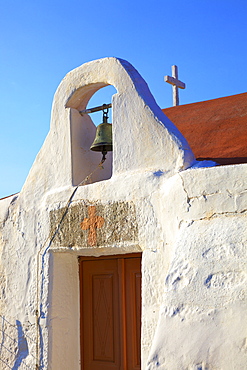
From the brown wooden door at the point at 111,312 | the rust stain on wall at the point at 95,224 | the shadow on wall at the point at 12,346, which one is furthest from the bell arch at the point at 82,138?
the shadow on wall at the point at 12,346

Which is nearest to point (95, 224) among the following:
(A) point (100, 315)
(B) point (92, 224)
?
(B) point (92, 224)

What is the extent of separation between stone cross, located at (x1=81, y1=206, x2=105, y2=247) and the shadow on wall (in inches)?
51.6

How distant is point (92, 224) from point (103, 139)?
0.98 meters

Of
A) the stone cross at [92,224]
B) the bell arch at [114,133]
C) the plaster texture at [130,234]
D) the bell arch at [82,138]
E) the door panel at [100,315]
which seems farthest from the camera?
Result: the bell arch at [82,138]

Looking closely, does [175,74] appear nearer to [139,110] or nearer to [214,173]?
[139,110]

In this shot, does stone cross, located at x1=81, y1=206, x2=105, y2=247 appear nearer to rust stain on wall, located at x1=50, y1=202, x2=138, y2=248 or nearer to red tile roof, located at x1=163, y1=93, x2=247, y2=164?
rust stain on wall, located at x1=50, y1=202, x2=138, y2=248

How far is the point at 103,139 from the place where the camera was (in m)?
5.59

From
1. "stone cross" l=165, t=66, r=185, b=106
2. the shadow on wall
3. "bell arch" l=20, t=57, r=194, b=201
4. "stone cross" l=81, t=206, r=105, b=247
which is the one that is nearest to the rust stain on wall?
"stone cross" l=81, t=206, r=105, b=247

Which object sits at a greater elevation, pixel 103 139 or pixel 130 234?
pixel 103 139

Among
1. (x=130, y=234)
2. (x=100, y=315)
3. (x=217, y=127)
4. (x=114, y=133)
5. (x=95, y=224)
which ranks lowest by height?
(x=100, y=315)

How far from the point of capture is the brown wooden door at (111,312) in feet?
17.3

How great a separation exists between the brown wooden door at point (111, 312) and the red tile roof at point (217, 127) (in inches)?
61.9

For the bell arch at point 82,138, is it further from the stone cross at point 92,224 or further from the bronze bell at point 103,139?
the stone cross at point 92,224

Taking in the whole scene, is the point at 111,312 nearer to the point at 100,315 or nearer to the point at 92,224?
the point at 100,315
